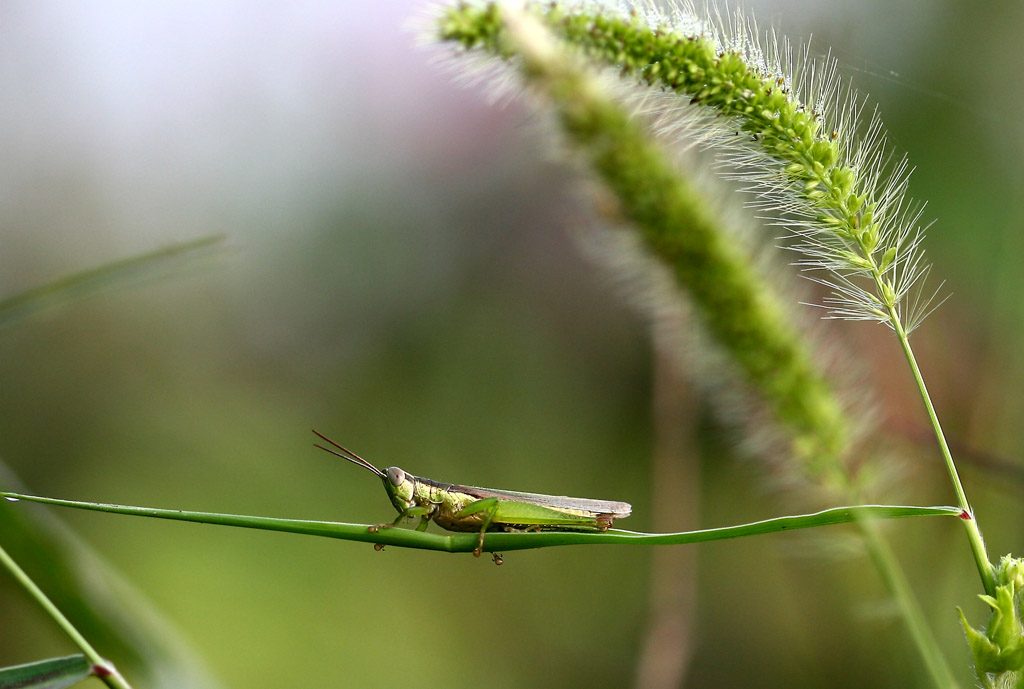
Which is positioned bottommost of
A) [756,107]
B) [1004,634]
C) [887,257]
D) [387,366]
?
[387,366]

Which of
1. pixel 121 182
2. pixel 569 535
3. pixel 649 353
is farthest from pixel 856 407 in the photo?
pixel 121 182

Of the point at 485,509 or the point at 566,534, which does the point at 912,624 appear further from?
the point at 485,509

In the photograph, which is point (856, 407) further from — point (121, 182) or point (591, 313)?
point (121, 182)

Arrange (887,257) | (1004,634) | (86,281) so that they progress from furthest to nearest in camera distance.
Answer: (86,281), (887,257), (1004,634)

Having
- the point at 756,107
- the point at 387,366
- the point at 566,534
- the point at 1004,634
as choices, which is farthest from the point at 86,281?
the point at 387,366

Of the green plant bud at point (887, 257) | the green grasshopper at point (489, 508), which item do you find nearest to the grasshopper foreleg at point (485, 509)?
the green grasshopper at point (489, 508)

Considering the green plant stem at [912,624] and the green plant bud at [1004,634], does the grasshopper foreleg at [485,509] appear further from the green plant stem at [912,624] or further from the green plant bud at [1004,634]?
the green plant bud at [1004,634]

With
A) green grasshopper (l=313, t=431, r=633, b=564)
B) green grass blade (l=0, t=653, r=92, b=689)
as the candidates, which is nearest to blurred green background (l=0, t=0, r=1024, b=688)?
green grasshopper (l=313, t=431, r=633, b=564)
